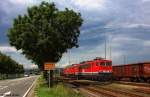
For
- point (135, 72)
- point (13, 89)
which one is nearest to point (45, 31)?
point (13, 89)

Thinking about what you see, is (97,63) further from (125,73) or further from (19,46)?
(19,46)

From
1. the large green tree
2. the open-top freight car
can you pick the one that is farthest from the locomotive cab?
the large green tree

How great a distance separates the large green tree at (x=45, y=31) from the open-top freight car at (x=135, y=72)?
9683 millimetres

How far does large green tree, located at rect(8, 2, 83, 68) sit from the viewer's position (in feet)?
164

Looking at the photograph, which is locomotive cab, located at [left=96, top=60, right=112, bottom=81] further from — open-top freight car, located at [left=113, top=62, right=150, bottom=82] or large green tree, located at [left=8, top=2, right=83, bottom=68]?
large green tree, located at [left=8, top=2, right=83, bottom=68]

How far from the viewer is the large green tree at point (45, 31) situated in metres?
49.8

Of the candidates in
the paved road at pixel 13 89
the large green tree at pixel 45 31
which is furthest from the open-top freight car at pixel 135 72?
the paved road at pixel 13 89

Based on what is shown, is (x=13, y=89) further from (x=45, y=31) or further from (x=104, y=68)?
(x=104, y=68)

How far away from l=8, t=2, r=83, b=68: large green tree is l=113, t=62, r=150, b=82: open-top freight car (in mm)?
9683

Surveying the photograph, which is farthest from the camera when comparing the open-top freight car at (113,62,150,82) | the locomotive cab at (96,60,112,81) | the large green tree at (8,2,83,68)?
the locomotive cab at (96,60,112,81)

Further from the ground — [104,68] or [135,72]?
[104,68]

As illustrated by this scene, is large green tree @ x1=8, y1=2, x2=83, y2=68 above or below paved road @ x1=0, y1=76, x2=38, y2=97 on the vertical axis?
above

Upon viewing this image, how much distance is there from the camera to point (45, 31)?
5003cm

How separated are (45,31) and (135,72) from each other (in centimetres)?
1528
